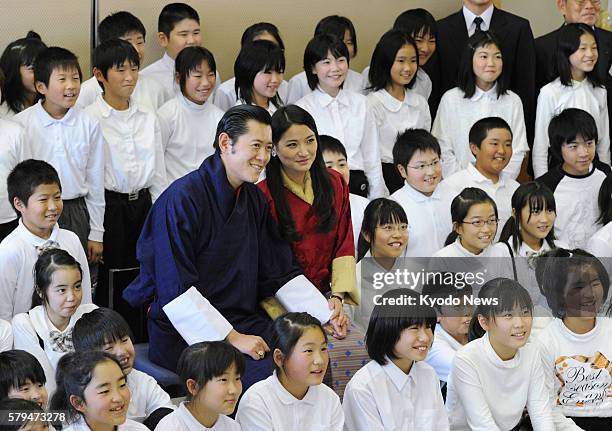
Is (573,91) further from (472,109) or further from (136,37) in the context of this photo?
(136,37)

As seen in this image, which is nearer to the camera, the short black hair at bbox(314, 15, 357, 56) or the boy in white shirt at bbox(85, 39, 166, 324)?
the boy in white shirt at bbox(85, 39, 166, 324)

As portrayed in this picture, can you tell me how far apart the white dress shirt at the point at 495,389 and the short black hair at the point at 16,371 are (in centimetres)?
129

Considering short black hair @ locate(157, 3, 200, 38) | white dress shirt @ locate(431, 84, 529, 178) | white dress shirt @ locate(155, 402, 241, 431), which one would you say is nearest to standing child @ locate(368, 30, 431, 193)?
white dress shirt @ locate(431, 84, 529, 178)

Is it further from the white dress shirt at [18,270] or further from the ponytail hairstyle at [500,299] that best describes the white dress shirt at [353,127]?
the white dress shirt at [18,270]

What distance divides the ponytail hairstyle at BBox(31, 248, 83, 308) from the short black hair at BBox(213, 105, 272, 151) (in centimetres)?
63

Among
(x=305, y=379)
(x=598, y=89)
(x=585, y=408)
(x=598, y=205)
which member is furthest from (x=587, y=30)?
(x=305, y=379)

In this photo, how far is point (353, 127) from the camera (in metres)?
5.10

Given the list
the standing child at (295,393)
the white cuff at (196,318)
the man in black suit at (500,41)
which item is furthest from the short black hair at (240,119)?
the man in black suit at (500,41)

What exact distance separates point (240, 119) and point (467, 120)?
1941 millimetres

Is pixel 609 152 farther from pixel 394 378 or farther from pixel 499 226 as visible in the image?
pixel 394 378

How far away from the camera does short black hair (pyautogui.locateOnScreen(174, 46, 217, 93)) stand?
4.86 m

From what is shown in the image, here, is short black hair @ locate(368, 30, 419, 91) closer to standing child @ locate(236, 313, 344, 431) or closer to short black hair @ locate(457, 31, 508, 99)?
short black hair @ locate(457, 31, 508, 99)

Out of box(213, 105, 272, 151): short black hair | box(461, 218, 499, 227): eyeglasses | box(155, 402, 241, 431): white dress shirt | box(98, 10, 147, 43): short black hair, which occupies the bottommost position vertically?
box(155, 402, 241, 431): white dress shirt

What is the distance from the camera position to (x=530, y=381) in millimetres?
3738
